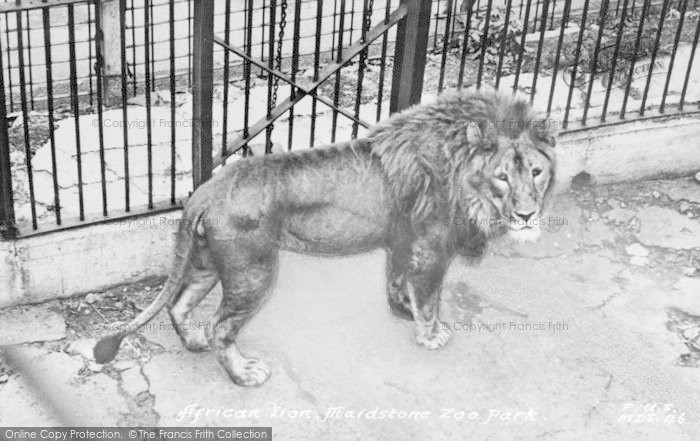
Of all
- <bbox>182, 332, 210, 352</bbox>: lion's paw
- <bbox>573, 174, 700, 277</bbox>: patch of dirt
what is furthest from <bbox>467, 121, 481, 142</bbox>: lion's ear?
<bbox>573, 174, 700, 277</bbox>: patch of dirt

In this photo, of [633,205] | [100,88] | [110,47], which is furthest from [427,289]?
[110,47]

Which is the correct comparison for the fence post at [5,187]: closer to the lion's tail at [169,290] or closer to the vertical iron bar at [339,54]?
the lion's tail at [169,290]

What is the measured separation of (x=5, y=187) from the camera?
19.8 ft

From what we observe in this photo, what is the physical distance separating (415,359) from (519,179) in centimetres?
128

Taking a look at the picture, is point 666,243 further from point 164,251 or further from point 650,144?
point 164,251

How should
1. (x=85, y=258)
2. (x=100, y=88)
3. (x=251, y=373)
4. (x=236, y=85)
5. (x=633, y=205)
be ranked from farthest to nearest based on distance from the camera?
(x=236, y=85) < (x=633, y=205) < (x=85, y=258) < (x=100, y=88) < (x=251, y=373)

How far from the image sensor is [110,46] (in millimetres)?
8281

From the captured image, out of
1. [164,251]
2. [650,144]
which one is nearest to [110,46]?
[164,251]

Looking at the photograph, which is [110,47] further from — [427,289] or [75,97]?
[427,289]

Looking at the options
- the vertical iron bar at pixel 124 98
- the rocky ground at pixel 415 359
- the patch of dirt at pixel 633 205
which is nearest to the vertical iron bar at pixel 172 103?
the vertical iron bar at pixel 124 98

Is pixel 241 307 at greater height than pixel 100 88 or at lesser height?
lesser

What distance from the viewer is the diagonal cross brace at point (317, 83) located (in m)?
6.39

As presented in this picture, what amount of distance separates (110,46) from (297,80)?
94.5 inches

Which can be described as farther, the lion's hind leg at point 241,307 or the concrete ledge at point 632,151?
the concrete ledge at point 632,151
